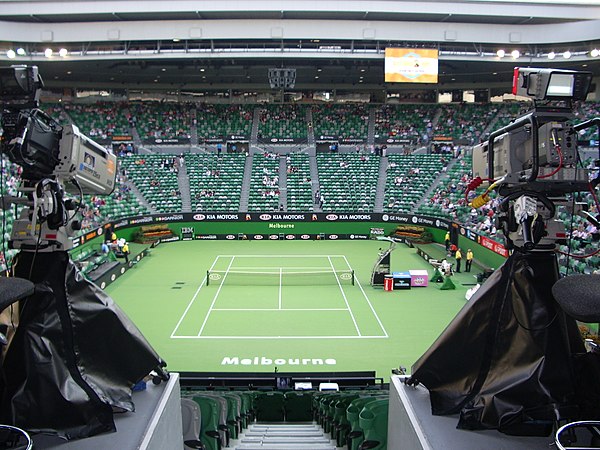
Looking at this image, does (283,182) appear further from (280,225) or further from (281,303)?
(281,303)

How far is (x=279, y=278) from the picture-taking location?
976 inches

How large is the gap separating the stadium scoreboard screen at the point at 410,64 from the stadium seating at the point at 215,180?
44.8 ft

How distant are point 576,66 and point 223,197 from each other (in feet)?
97.2

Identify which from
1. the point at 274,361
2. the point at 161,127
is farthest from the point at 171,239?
the point at 274,361

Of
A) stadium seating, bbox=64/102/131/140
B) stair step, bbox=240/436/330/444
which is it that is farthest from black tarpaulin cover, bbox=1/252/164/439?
stadium seating, bbox=64/102/131/140

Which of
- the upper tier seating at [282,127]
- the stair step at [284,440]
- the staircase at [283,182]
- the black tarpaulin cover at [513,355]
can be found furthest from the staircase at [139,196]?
the black tarpaulin cover at [513,355]

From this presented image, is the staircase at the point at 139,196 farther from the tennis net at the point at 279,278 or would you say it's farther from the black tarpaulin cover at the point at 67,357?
the black tarpaulin cover at the point at 67,357

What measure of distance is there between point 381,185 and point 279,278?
61.6ft

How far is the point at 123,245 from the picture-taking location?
27.2 meters

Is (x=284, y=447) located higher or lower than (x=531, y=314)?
lower

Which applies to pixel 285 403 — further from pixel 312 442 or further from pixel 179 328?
pixel 179 328

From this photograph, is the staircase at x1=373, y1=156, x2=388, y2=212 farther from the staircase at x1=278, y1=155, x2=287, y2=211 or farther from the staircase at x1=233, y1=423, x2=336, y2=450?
the staircase at x1=233, y1=423, x2=336, y2=450

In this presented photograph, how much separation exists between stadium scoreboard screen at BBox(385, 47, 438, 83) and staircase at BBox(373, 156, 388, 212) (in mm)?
7257

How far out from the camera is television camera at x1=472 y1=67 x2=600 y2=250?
469 cm
